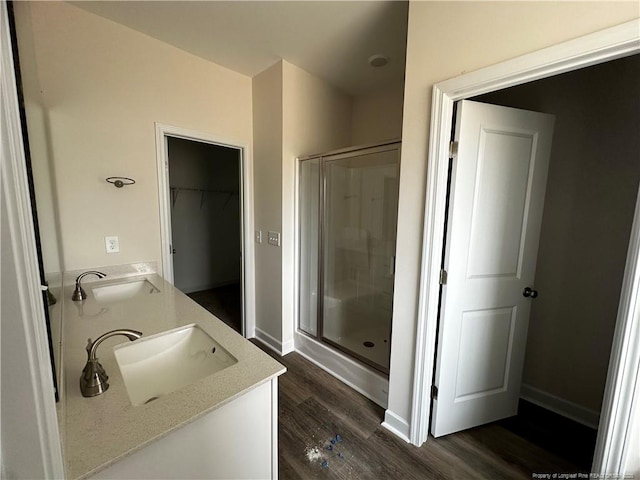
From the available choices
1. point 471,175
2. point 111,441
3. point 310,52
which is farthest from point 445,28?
point 111,441

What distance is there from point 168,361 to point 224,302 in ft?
9.31

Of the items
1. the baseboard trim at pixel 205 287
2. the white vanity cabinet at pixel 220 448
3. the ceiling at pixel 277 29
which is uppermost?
the ceiling at pixel 277 29

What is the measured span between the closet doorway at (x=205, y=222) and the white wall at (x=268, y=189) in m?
1.14

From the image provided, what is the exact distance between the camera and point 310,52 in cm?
222

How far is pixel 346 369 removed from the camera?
2.25m

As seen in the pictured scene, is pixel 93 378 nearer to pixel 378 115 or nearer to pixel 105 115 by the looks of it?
pixel 105 115

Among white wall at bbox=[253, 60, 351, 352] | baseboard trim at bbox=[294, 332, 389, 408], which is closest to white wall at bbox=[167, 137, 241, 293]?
white wall at bbox=[253, 60, 351, 352]

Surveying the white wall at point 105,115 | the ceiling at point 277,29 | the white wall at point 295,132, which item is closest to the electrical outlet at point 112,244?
the white wall at point 105,115

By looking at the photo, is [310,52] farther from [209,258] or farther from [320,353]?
[209,258]

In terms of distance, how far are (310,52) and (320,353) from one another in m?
2.64

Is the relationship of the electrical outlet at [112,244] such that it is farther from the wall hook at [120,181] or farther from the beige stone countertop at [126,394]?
the beige stone countertop at [126,394]

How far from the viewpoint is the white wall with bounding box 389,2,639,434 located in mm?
1040

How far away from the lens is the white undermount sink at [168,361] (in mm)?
1120

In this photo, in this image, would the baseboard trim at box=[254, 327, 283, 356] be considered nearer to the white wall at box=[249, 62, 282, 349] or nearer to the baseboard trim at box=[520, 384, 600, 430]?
the white wall at box=[249, 62, 282, 349]
